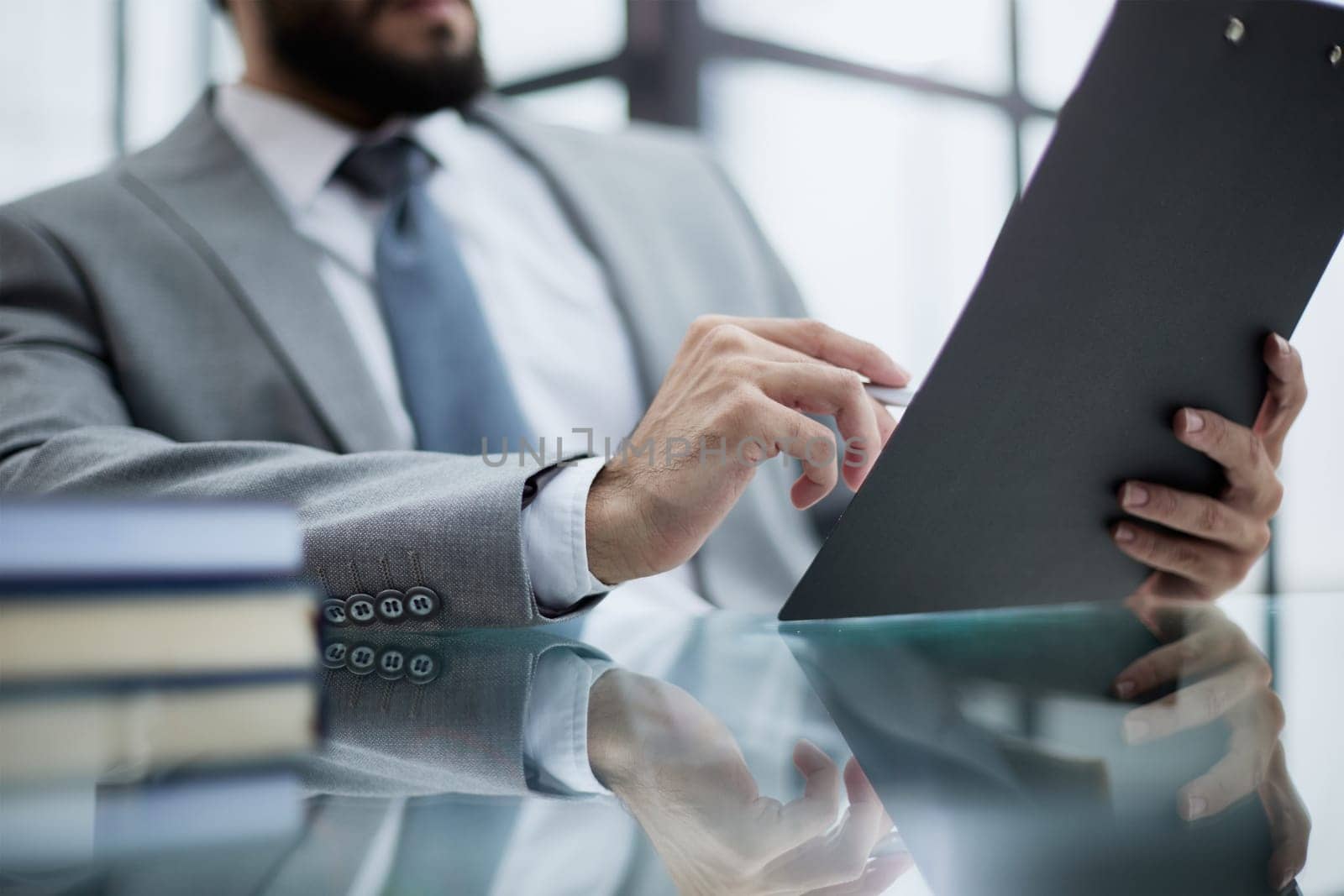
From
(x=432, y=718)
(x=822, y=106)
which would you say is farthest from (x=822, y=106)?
(x=432, y=718)

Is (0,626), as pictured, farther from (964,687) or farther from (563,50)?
(563,50)

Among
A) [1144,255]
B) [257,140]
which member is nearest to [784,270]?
[257,140]

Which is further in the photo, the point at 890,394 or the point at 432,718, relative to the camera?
the point at 890,394

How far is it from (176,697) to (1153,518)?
0.56 m

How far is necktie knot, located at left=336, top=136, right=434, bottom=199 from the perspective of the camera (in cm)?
112

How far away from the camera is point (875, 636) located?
50 centimetres

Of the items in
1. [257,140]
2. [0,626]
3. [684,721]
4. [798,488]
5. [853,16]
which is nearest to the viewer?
[684,721]

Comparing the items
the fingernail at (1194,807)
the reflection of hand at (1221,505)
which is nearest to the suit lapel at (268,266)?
the reflection of hand at (1221,505)

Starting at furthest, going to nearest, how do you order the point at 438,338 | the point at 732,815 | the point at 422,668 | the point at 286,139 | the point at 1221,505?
the point at 286,139 → the point at 438,338 → the point at 1221,505 → the point at 422,668 → the point at 732,815

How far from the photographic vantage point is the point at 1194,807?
0.69 feet

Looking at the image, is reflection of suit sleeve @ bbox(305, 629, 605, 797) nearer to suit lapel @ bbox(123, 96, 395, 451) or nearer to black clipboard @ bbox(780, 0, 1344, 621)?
black clipboard @ bbox(780, 0, 1344, 621)

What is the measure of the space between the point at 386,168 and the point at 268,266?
272 mm

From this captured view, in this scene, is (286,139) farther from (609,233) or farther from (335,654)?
(335,654)

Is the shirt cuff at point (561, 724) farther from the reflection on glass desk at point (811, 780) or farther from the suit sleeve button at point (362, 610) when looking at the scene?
the suit sleeve button at point (362, 610)
